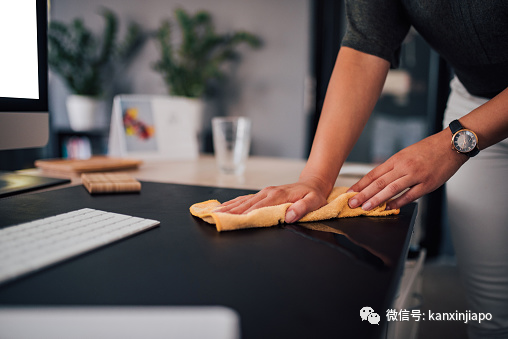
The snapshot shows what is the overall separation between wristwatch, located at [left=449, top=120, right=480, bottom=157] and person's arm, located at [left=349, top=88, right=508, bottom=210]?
0.01 meters

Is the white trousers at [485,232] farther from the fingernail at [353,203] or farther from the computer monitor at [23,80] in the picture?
the computer monitor at [23,80]

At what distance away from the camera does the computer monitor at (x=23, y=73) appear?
745mm

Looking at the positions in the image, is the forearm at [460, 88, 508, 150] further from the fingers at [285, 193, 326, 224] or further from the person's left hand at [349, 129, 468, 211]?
the fingers at [285, 193, 326, 224]

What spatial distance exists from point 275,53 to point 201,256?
277 centimetres

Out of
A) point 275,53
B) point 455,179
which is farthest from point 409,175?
point 275,53

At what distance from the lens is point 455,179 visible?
3.02ft

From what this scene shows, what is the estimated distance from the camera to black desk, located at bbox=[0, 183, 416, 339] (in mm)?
302

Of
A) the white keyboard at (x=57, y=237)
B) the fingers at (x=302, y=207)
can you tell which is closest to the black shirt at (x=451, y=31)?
the fingers at (x=302, y=207)

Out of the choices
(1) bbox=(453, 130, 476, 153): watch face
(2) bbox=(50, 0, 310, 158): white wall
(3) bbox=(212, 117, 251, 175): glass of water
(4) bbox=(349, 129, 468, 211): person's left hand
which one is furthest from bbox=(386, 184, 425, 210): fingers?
(2) bbox=(50, 0, 310, 158): white wall

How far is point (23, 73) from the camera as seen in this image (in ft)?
2.60

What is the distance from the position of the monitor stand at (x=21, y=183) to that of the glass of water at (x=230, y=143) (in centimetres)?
41

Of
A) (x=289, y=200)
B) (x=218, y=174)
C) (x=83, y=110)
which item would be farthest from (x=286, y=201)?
(x=83, y=110)

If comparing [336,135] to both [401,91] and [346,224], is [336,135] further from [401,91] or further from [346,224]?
[401,91]

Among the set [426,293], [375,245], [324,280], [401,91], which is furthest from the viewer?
[401,91]
